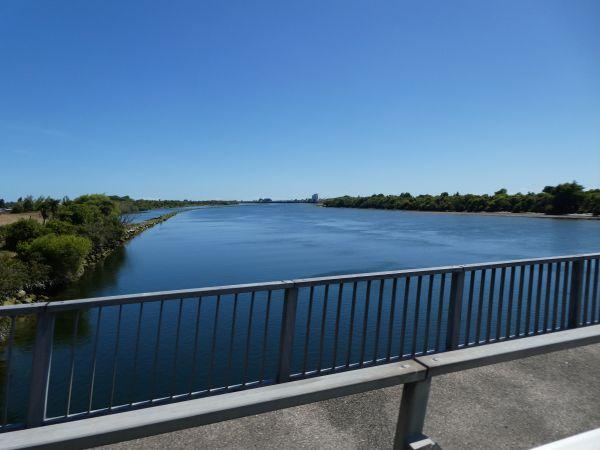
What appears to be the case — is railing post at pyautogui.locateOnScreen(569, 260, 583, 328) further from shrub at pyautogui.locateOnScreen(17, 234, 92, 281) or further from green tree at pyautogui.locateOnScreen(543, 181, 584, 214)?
green tree at pyautogui.locateOnScreen(543, 181, 584, 214)

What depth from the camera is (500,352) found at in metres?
2.46

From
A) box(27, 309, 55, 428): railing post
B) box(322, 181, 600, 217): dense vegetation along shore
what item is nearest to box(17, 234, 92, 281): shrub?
box(27, 309, 55, 428): railing post

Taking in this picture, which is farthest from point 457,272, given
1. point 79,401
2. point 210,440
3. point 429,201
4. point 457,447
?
point 429,201

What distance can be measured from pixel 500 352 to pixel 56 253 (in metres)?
30.8

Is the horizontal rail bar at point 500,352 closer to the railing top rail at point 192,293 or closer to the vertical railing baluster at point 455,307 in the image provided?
the railing top rail at point 192,293

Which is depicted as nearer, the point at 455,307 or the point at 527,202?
the point at 455,307

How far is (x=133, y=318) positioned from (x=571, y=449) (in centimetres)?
1926

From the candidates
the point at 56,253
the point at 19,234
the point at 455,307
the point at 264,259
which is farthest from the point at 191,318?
the point at 19,234

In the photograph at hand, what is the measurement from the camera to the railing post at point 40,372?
305 centimetres

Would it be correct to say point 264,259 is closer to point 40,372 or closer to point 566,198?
point 40,372

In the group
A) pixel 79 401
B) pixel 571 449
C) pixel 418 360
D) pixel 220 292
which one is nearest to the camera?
pixel 571 449

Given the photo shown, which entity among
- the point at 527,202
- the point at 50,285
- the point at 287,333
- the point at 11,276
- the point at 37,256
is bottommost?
the point at 50,285

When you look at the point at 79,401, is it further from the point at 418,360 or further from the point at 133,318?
the point at 418,360

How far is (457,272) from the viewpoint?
476 cm
